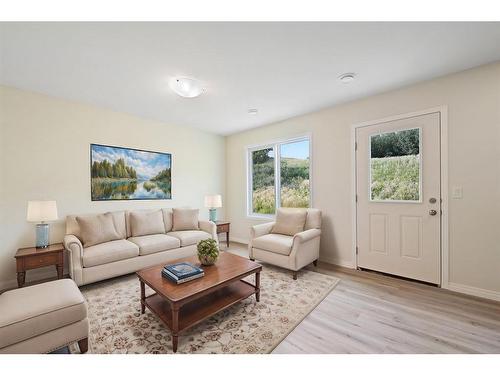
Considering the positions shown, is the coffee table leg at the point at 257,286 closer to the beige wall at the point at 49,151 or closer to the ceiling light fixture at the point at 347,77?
the ceiling light fixture at the point at 347,77

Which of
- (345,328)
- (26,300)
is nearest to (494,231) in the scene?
(345,328)

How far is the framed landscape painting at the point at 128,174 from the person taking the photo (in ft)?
10.6

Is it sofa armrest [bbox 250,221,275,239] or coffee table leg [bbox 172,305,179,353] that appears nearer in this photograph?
coffee table leg [bbox 172,305,179,353]

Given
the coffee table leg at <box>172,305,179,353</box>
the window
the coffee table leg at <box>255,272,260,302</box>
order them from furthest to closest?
the window, the coffee table leg at <box>255,272,260,302</box>, the coffee table leg at <box>172,305,179,353</box>

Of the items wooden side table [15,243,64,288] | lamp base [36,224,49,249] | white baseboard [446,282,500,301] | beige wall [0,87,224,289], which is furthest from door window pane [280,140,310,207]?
lamp base [36,224,49,249]

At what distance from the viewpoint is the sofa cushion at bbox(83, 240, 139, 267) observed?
2449mm

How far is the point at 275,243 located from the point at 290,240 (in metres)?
0.21

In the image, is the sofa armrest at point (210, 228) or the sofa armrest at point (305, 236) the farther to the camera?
the sofa armrest at point (210, 228)

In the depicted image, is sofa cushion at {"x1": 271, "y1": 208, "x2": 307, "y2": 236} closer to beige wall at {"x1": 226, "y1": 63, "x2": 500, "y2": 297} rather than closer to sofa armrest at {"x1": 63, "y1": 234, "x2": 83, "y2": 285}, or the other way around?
beige wall at {"x1": 226, "y1": 63, "x2": 500, "y2": 297}

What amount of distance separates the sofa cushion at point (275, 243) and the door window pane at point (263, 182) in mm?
1103

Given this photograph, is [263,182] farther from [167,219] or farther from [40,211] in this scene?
[40,211]

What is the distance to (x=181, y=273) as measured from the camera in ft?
6.01

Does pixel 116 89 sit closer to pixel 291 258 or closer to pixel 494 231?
pixel 291 258

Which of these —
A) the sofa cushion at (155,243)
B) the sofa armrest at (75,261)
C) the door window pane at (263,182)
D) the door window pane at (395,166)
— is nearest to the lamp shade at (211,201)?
the door window pane at (263,182)
